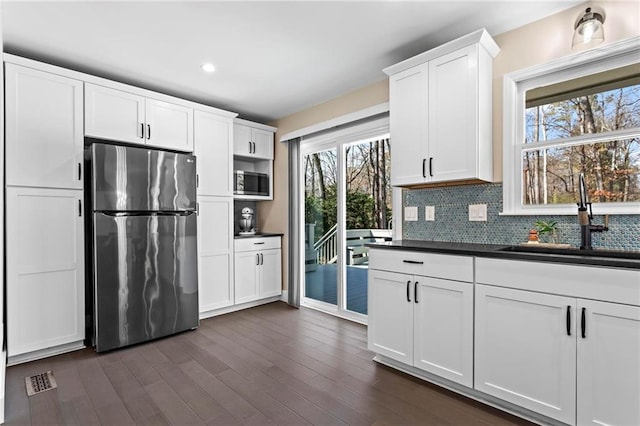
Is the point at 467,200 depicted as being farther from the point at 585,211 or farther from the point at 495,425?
the point at 495,425

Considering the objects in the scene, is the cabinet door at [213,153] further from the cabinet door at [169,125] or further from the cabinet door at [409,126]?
the cabinet door at [409,126]

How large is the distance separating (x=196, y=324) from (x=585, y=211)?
3.41m

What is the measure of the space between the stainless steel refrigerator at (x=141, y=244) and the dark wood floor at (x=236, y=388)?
24 centimetres

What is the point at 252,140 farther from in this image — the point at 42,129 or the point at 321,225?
the point at 42,129

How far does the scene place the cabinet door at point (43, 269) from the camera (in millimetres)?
2580

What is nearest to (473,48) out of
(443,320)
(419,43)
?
(419,43)

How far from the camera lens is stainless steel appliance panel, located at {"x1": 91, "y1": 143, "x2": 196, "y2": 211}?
2.82 m

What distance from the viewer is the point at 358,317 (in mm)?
3688

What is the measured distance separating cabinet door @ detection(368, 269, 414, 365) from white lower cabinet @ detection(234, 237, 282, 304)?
78.7 inches

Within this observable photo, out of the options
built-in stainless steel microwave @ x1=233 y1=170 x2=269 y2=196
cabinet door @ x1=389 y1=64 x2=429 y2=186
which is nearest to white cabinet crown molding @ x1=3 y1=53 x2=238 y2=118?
built-in stainless steel microwave @ x1=233 y1=170 x2=269 y2=196

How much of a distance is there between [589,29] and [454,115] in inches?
34.5

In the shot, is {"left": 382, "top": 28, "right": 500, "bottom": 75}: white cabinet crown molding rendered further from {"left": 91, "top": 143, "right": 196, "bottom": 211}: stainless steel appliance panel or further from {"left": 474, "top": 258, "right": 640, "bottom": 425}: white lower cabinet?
{"left": 91, "top": 143, "right": 196, "bottom": 211}: stainless steel appliance panel

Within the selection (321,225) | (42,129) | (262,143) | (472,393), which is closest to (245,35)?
(42,129)

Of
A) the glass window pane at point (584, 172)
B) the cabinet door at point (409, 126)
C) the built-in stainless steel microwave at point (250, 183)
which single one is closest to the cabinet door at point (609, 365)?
the glass window pane at point (584, 172)
